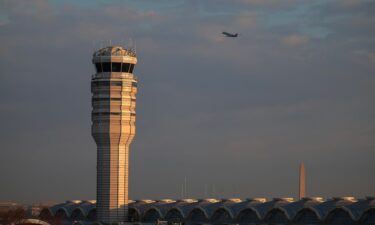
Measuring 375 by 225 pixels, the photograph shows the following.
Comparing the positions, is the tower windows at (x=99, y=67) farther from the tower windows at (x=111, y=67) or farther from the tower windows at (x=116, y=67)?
the tower windows at (x=116, y=67)

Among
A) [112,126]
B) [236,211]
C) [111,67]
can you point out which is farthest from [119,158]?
[236,211]

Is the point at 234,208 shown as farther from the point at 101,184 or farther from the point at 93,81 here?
the point at 93,81

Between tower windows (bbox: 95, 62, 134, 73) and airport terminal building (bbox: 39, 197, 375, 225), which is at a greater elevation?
tower windows (bbox: 95, 62, 134, 73)

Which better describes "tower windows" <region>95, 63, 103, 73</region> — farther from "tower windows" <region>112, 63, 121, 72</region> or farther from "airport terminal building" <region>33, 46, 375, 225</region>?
"tower windows" <region>112, 63, 121, 72</region>

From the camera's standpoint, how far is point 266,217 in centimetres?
15062

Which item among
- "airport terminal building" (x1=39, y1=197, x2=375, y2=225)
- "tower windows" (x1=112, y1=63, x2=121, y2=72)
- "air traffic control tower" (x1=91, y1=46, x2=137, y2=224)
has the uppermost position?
"tower windows" (x1=112, y1=63, x2=121, y2=72)

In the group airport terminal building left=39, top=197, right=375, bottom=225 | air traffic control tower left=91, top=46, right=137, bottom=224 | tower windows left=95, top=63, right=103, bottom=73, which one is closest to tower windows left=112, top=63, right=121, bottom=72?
air traffic control tower left=91, top=46, right=137, bottom=224

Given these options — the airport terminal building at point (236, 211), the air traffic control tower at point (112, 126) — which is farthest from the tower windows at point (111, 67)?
the airport terminal building at point (236, 211)

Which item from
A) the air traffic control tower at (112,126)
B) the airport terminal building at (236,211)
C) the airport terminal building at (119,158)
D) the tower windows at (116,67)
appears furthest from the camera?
the tower windows at (116,67)

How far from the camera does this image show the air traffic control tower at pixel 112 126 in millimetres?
170375

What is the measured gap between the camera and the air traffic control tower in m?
170

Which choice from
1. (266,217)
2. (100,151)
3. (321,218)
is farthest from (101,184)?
(321,218)

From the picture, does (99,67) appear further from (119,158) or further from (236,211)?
(236,211)

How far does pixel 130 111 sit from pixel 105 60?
458 inches
